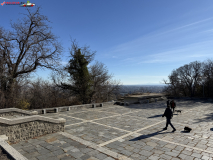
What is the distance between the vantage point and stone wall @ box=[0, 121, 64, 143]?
5.82 m

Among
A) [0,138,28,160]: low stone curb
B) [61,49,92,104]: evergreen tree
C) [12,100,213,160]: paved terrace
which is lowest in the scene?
[12,100,213,160]: paved terrace

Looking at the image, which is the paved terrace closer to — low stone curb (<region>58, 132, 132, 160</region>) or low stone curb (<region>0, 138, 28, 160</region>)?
low stone curb (<region>58, 132, 132, 160</region>)

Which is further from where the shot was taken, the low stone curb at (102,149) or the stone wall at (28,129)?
the stone wall at (28,129)

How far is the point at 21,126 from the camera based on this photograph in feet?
19.9

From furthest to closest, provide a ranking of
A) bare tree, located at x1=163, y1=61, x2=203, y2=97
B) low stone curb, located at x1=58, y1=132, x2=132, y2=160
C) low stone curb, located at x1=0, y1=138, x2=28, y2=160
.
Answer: bare tree, located at x1=163, y1=61, x2=203, y2=97 → low stone curb, located at x1=58, y1=132, x2=132, y2=160 → low stone curb, located at x1=0, y1=138, x2=28, y2=160

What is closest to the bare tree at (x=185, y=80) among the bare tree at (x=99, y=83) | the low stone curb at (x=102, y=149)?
the bare tree at (x=99, y=83)

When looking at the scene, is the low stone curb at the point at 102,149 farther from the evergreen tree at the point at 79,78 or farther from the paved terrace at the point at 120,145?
the evergreen tree at the point at 79,78

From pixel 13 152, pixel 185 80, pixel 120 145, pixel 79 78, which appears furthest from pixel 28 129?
pixel 185 80

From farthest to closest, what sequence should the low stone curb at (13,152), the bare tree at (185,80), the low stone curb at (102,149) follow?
the bare tree at (185,80) < the low stone curb at (102,149) < the low stone curb at (13,152)

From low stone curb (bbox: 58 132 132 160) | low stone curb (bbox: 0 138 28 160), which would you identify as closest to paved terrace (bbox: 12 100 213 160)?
low stone curb (bbox: 58 132 132 160)

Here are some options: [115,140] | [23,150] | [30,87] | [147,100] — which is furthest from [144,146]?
[147,100]

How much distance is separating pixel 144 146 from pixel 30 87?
1303cm

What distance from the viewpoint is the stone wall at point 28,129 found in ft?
19.1

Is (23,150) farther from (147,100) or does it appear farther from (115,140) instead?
(147,100)
